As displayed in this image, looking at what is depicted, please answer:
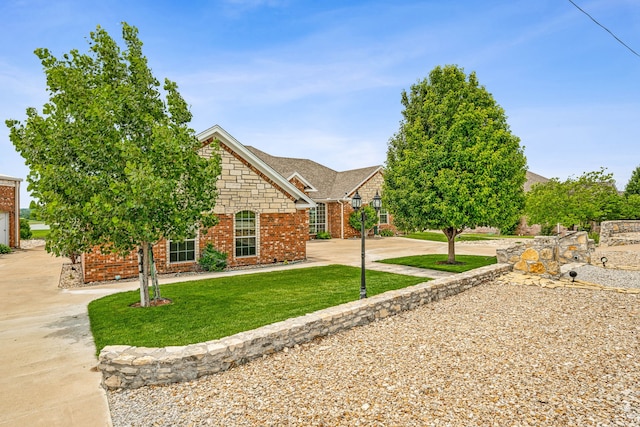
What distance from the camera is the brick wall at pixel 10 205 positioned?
23953 mm

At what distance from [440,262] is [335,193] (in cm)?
1652

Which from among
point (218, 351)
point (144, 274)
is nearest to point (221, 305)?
point (144, 274)

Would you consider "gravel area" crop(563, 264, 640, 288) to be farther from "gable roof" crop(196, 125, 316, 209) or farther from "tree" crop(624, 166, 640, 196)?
"tree" crop(624, 166, 640, 196)

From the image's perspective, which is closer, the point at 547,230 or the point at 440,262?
the point at 440,262

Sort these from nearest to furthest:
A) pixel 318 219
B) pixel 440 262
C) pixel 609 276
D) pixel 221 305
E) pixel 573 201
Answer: pixel 221 305
pixel 609 276
pixel 440 262
pixel 573 201
pixel 318 219

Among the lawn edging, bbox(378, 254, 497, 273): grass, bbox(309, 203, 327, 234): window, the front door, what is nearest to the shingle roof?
bbox(309, 203, 327, 234): window

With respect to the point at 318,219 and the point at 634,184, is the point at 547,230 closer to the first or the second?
the point at 634,184

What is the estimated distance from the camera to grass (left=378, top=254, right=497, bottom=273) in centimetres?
1436

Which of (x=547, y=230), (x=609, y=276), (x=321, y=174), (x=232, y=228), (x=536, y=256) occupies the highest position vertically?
(x=321, y=174)

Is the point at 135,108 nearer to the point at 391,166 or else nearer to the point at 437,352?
the point at 437,352

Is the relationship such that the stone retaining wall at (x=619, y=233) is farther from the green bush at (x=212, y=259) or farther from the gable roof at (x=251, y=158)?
the green bush at (x=212, y=259)

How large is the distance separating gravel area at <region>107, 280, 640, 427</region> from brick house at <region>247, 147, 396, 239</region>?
22.2m

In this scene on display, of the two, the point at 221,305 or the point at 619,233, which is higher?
the point at 619,233

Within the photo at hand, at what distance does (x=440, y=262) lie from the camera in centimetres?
1587
